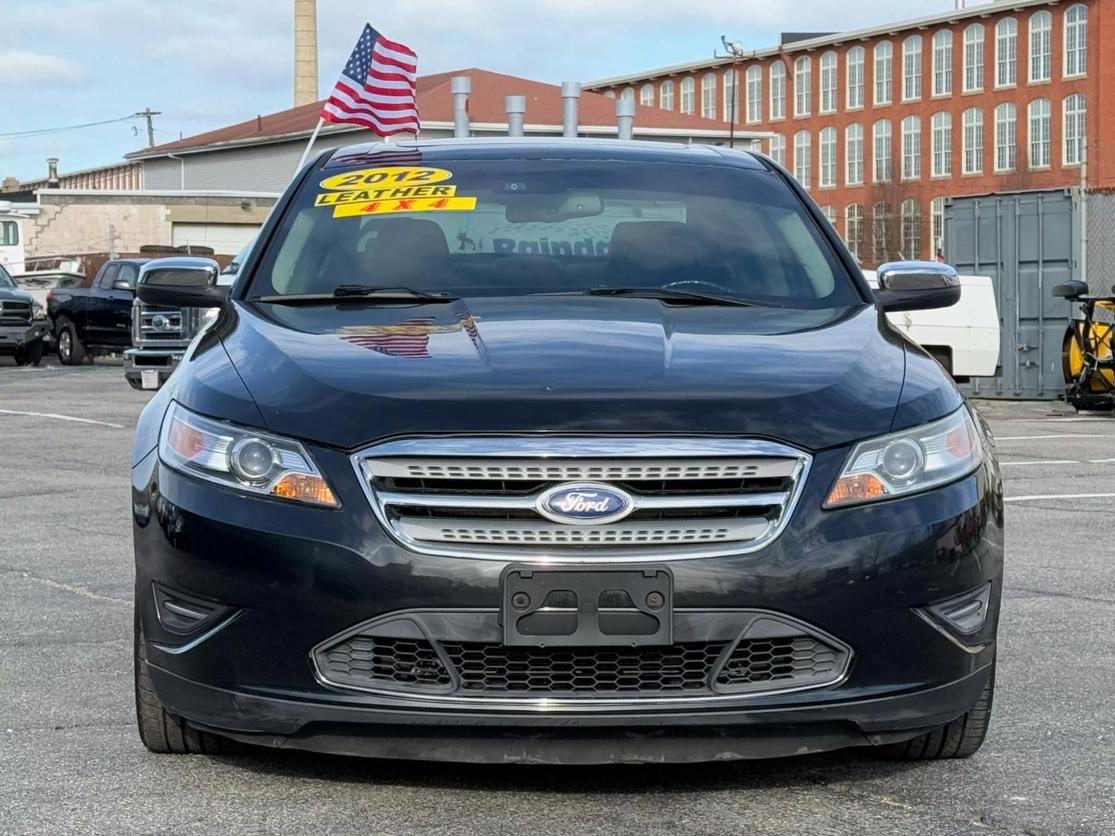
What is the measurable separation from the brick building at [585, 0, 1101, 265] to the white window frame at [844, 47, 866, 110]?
7 cm

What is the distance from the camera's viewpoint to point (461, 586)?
12.4ft

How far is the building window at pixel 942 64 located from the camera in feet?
285

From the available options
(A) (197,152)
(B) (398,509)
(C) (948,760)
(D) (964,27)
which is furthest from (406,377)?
(D) (964,27)

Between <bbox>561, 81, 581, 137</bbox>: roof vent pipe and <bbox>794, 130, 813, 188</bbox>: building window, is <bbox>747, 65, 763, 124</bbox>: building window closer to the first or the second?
<bbox>794, 130, 813, 188</bbox>: building window

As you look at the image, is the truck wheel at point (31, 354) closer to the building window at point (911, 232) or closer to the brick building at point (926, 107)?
the brick building at point (926, 107)

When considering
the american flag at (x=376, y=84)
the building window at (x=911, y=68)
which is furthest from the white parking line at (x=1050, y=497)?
the building window at (x=911, y=68)

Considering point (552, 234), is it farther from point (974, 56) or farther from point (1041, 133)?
point (974, 56)

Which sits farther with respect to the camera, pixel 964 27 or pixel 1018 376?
pixel 964 27

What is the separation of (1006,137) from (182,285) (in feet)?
271

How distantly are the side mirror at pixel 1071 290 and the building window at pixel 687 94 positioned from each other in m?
80.7

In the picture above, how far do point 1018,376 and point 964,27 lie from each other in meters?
65.4

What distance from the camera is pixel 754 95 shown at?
97.8 meters

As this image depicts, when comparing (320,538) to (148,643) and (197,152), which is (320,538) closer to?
(148,643)

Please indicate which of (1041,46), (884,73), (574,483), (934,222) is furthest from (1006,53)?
(574,483)
